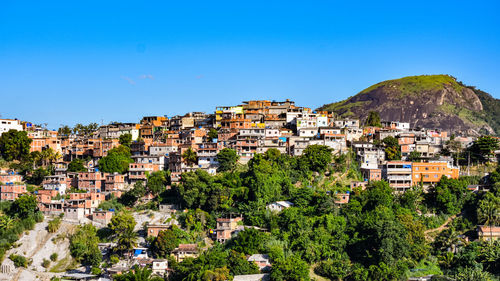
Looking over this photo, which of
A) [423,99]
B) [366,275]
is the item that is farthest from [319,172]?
[423,99]

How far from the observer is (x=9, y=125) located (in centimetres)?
4594

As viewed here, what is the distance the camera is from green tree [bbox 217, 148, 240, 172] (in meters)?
38.5

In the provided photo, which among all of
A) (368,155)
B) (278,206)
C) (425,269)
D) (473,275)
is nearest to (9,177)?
(278,206)

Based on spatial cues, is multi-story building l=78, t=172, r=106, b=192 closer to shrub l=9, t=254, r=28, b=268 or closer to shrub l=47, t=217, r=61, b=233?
shrub l=47, t=217, r=61, b=233

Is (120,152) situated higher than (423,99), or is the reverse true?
(423,99)

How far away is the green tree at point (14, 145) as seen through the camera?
41.5 metres

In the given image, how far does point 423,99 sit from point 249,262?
63924 mm

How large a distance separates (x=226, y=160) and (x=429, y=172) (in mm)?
14623

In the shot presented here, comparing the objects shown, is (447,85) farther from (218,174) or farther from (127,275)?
(127,275)

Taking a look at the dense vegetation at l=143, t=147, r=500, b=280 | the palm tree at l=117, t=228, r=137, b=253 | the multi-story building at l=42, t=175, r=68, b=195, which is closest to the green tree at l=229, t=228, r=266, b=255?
the dense vegetation at l=143, t=147, r=500, b=280

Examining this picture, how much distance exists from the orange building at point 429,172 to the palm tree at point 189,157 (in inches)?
634

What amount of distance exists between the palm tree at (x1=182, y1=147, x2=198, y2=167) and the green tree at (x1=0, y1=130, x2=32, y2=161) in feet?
43.5

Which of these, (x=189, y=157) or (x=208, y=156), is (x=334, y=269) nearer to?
(x=208, y=156)

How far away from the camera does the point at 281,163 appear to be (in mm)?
37531
